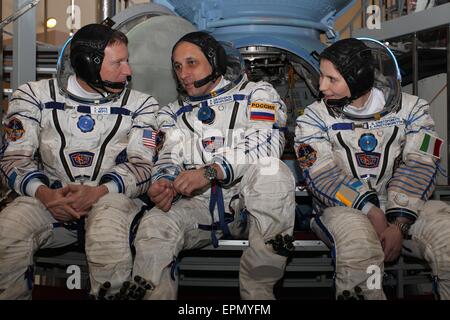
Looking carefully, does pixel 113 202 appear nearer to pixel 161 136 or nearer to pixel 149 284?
pixel 149 284

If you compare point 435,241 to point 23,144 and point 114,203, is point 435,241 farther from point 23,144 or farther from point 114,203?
point 23,144

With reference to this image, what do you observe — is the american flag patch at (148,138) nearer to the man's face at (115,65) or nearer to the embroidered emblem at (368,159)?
the man's face at (115,65)

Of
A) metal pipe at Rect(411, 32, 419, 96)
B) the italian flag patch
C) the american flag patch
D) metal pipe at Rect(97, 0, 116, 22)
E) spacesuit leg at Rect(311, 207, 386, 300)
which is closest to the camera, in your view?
spacesuit leg at Rect(311, 207, 386, 300)

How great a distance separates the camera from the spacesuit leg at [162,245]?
1.72 meters

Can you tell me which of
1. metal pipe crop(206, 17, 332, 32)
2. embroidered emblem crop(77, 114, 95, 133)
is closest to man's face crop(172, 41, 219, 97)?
embroidered emblem crop(77, 114, 95, 133)

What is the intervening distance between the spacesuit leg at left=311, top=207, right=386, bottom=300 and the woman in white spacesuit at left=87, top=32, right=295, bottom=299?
17 centimetres

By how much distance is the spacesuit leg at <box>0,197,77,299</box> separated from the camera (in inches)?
68.7

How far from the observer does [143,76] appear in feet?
9.41

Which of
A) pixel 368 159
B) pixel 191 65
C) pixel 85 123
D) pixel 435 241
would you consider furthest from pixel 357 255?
pixel 85 123

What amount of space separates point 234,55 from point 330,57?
0.48 m

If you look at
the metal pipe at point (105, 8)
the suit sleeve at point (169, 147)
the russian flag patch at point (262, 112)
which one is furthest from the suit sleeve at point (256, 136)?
the metal pipe at point (105, 8)

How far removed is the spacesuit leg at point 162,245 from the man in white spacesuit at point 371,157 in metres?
0.50

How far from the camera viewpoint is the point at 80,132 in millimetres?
2123

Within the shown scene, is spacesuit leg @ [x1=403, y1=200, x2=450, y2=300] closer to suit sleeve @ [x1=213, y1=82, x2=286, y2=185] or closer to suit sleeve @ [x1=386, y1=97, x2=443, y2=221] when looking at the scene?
suit sleeve @ [x1=386, y1=97, x2=443, y2=221]
